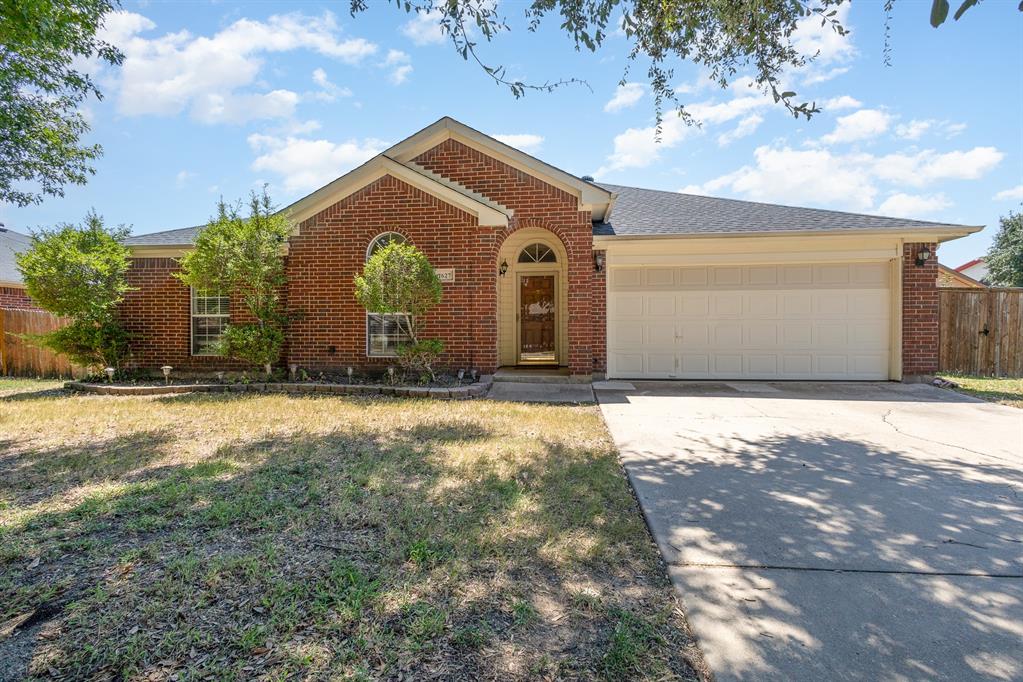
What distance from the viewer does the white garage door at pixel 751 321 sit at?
10.0 meters

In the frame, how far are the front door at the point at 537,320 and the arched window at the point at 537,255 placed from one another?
370mm

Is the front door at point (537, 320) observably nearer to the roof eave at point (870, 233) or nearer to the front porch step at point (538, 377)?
the front porch step at point (538, 377)

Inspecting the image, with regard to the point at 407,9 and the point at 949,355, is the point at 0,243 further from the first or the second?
the point at 949,355

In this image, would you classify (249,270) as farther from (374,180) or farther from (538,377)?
(538,377)

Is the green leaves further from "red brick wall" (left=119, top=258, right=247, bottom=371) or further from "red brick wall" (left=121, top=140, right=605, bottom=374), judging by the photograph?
"red brick wall" (left=119, top=258, right=247, bottom=371)

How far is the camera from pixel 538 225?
9.86 meters

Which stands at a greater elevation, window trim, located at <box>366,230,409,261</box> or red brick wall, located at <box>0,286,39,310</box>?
window trim, located at <box>366,230,409,261</box>

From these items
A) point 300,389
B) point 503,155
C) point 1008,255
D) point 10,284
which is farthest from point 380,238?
point 1008,255

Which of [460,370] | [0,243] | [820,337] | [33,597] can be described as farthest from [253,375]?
[0,243]

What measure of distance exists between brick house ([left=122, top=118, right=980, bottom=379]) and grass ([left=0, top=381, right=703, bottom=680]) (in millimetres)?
4835

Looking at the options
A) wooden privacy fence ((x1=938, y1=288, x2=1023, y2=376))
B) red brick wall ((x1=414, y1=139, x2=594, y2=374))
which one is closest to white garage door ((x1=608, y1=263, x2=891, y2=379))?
red brick wall ((x1=414, y1=139, x2=594, y2=374))

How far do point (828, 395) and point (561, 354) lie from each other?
5394 mm

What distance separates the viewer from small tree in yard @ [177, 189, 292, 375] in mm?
8609

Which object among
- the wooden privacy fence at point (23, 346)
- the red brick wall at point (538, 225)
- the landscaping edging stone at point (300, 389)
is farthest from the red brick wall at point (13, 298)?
the red brick wall at point (538, 225)
